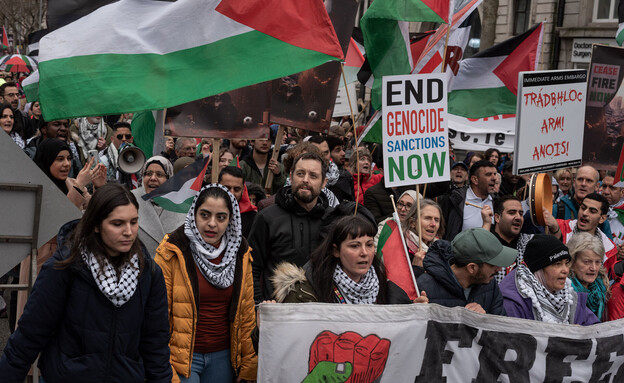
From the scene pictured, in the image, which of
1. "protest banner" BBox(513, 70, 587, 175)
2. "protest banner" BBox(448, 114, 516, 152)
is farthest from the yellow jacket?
"protest banner" BBox(448, 114, 516, 152)

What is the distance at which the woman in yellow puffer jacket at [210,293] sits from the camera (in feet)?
14.6

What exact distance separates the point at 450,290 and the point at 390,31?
3.33 m

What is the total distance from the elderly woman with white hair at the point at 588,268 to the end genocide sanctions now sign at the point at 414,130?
102 cm

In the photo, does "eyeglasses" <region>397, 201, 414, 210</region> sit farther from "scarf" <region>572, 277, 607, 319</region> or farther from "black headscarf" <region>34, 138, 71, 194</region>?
"black headscarf" <region>34, 138, 71, 194</region>

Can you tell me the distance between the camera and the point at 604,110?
8.61 meters

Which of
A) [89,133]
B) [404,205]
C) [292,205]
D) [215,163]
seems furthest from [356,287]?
[89,133]

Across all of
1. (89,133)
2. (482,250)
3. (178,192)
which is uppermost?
(89,133)

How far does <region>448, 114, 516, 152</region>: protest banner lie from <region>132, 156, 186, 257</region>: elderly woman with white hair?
5432 mm

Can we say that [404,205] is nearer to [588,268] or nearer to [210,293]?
[588,268]

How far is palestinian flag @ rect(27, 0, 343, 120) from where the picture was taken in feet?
17.2

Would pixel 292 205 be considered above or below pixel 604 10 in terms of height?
below

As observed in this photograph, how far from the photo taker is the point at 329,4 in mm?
8344

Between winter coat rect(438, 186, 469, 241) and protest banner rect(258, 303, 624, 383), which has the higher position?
winter coat rect(438, 186, 469, 241)

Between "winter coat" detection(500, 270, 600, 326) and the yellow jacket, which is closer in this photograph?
the yellow jacket
